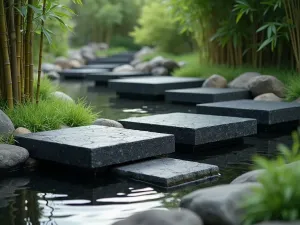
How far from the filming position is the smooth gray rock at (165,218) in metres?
2.43

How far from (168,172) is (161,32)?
14.3 m

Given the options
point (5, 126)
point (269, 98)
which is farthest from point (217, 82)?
point (5, 126)

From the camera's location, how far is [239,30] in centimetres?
943

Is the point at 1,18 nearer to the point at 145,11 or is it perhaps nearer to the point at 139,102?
the point at 139,102

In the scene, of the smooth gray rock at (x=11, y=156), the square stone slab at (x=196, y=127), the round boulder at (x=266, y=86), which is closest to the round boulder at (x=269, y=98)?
the round boulder at (x=266, y=86)

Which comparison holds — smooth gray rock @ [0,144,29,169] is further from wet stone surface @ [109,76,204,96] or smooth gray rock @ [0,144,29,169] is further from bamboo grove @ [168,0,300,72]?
wet stone surface @ [109,76,204,96]

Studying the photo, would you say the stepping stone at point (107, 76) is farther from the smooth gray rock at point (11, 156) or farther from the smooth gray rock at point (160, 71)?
the smooth gray rock at point (11, 156)

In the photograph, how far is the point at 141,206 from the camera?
3.26 meters

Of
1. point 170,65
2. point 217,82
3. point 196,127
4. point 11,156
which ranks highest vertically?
point 170,65

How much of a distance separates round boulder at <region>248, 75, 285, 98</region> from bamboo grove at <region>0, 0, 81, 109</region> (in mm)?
3839

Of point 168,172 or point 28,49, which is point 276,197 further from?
point 28,49

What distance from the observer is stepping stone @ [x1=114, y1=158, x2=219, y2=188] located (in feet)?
12.3

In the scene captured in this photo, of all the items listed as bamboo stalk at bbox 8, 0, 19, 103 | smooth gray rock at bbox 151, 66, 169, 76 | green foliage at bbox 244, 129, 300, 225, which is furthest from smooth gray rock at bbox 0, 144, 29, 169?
smooth gray rock at bbox 151, 66, 169, 76

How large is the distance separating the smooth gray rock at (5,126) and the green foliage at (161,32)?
13162 mm
